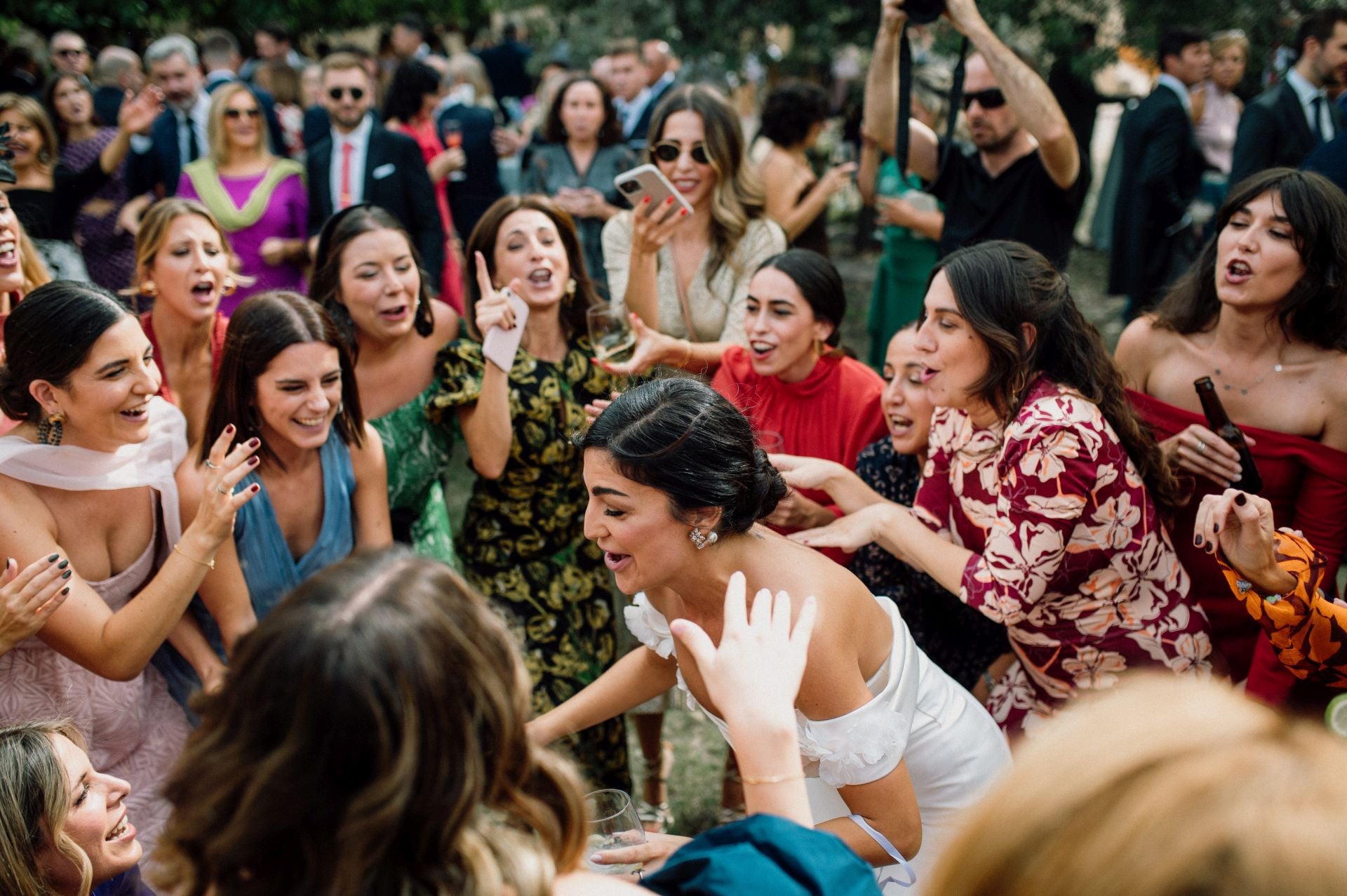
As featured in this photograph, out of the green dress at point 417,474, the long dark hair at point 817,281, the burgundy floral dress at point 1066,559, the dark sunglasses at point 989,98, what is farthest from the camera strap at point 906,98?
the green dress at point 417,474

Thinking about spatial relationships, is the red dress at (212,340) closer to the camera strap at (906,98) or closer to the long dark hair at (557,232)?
the long dark hair at (557,232)

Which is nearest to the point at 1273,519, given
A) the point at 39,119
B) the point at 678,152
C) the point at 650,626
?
the point at 650,626

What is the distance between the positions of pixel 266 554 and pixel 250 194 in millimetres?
2773

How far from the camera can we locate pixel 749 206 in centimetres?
432

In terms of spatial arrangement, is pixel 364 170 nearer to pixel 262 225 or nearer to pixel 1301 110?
pixel 262 225

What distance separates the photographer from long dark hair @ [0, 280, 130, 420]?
105 inches

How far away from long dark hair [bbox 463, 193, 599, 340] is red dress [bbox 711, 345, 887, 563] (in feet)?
1.89

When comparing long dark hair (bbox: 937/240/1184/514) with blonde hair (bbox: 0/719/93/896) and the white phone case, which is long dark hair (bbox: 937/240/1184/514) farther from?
blonde hair (bbox: 0/719/93/896)

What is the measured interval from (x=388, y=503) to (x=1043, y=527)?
77.4 inches

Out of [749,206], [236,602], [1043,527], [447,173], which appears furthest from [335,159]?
[1043,527]

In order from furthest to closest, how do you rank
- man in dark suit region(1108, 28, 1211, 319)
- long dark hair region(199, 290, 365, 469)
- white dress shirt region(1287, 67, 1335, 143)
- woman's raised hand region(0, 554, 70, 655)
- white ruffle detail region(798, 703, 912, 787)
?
man in dark suit region(1108, 28, 1211, 319)
white dress shirt region(1287, 67, 1335, 143)
long dark hair region(199, 290, 365, 469)
woman's raised hand region(0, 554, 70, 655)
white ruffle detail region(798, 703, 912, 787)

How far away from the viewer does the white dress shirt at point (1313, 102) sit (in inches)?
212

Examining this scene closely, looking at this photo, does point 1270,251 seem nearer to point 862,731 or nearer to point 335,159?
point 862,731

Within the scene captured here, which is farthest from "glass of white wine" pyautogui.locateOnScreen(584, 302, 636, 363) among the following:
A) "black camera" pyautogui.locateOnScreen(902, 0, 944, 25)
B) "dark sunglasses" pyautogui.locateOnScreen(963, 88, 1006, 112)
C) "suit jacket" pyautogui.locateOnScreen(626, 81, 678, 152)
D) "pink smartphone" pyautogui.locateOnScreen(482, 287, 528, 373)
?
"suit jacket" pyautogui.locateOnScreen(626, 81, 678, 152)
